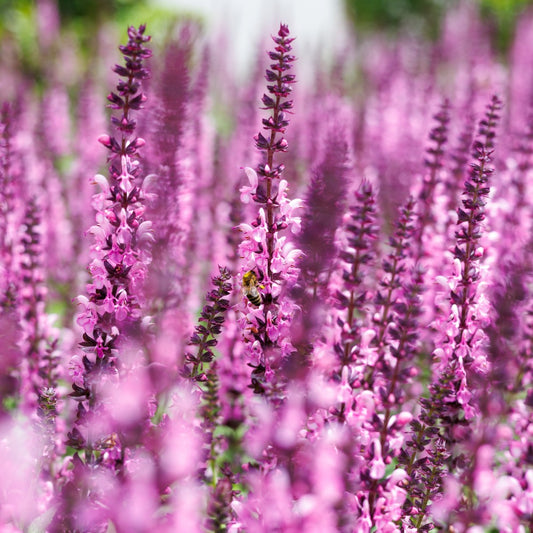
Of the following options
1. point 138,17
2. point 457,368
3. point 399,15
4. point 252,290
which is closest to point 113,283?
point 252,290

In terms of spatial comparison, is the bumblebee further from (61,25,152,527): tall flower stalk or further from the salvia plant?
(61,25,152,527): tall flower stalk

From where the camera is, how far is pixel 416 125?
28.3ft

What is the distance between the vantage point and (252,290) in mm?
2908

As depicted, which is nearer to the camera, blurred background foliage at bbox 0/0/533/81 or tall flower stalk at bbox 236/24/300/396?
tall flower stalk at bbox 236/24/300/396

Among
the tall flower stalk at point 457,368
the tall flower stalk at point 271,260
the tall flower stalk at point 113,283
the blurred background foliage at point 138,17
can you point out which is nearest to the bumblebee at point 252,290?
the tall flower stalk at point 271,260

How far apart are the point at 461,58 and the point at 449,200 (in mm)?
10006

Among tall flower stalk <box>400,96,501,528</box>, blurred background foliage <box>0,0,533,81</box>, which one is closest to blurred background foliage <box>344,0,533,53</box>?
blurred background foliage <box>0,0,533,81</box>

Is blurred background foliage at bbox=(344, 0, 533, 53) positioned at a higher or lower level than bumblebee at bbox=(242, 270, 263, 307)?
higher

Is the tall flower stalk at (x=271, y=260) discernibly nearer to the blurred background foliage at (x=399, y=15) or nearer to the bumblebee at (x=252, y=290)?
the bumblebee at (x=252, y=290)

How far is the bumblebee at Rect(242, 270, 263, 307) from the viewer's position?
9.52ft

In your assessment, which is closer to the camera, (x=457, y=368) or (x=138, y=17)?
(x=457, y=368)

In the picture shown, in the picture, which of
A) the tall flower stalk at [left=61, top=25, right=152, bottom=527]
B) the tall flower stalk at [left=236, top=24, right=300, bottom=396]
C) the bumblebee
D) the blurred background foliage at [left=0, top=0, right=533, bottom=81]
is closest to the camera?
the tall flower stalk at [left=61, top=25, right=152, bottom=527]

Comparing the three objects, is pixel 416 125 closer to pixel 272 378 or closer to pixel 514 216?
Result: pixel 514 216

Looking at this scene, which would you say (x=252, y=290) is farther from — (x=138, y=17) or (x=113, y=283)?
(x=138, y=17)
